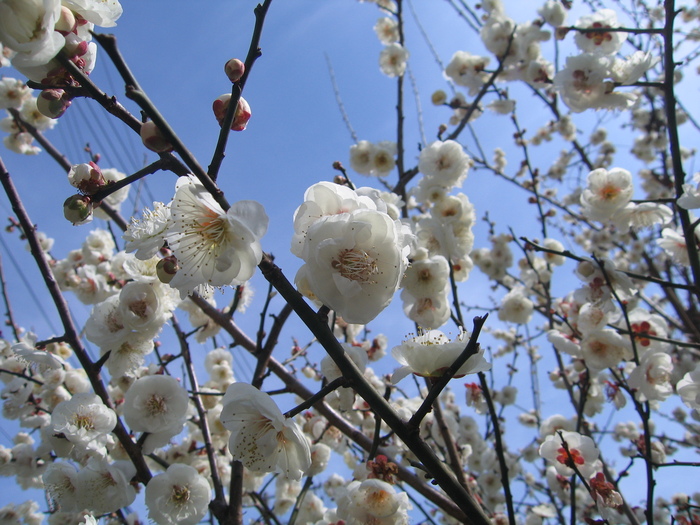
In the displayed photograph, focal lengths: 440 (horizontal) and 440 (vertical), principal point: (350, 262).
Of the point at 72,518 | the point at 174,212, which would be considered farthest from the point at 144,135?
the point at 72,518

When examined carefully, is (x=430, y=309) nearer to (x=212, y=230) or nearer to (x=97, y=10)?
(x=212, y=230)

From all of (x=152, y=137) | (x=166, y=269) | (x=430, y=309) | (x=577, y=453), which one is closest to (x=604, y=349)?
(x=577, y=453)

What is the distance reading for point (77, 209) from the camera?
3.70ft

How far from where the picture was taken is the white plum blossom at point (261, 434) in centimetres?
120

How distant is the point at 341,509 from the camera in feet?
6.53

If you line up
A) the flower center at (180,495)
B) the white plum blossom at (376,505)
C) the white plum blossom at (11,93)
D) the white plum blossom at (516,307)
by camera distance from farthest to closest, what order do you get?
the white plum blossom at (516,307) → the white plum blossom at (11,93) → the flower center at (180,495) → the white plum blossom at (376,505)

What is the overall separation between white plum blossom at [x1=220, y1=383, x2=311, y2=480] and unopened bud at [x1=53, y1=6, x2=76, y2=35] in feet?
3.37

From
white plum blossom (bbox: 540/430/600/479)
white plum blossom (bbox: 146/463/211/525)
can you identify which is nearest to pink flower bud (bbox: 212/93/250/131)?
white plum blossom (bbox: 146/463/211/525)

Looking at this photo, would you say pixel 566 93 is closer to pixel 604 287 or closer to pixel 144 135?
pixel 604 287

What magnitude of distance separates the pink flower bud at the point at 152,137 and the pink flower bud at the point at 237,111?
0.75 feet

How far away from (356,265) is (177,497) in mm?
1810

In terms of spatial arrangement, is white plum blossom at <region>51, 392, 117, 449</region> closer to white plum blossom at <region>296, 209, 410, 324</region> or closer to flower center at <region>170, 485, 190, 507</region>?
flower center at <region>170, 485, 190, 507</region>

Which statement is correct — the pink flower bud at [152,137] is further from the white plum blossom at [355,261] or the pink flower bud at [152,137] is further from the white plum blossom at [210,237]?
the white plum blossom at [355,261]

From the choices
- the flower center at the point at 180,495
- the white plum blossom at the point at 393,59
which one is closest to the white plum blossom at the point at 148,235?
the flower center at the point at 180,495
